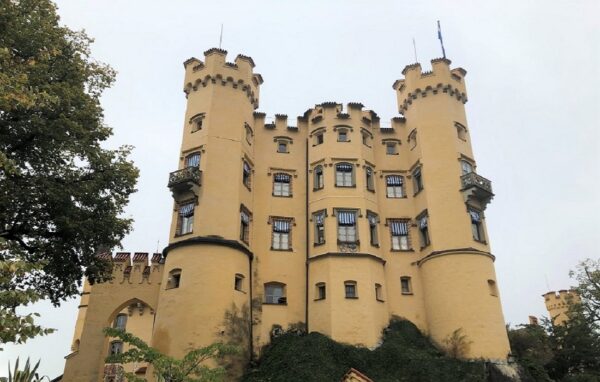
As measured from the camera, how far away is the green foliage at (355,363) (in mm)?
25594

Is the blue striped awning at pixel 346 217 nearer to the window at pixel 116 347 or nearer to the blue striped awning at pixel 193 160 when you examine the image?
the blue striped awning at pixel 193 160

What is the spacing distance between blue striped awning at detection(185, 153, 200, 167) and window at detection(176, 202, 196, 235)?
281 centimetres

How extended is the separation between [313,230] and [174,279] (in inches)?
363

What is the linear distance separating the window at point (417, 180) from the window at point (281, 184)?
28.0ft

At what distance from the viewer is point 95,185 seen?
21.2m

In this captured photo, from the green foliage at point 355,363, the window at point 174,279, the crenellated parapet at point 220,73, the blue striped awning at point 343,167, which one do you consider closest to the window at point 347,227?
the blue striped awning at point 343,167

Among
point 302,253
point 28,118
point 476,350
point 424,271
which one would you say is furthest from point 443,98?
point 28,118

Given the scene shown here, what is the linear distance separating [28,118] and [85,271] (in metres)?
7.01

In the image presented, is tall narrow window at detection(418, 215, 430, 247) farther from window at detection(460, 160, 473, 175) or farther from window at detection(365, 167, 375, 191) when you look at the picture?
window at detection(460, 160, 473, 175)

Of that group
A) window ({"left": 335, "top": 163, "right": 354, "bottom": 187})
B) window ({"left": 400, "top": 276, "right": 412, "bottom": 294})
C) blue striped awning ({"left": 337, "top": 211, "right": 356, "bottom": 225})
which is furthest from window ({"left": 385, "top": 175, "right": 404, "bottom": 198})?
window ({"left": 400, "top": 276, "right": 412, "bottom": 294})

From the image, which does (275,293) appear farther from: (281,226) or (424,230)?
(424,230)

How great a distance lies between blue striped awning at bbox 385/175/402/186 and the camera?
117 ft

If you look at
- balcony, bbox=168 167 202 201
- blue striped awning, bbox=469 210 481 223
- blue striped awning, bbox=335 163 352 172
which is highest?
blue striped awning, bbox=335 163 352 172

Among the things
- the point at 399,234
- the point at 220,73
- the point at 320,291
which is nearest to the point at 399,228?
the point at 399,234
